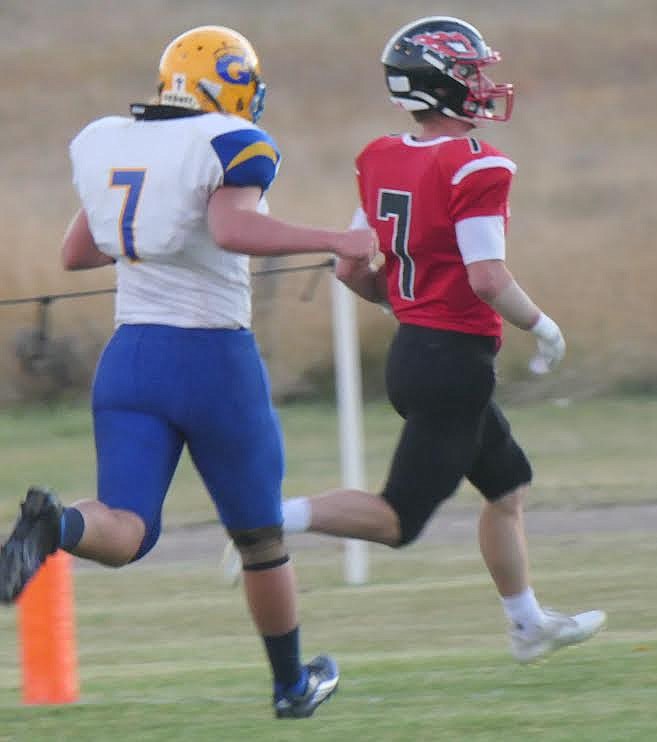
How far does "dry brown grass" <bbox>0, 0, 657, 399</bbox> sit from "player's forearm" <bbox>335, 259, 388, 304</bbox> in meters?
9.37

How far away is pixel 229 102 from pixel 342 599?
12.1 ft

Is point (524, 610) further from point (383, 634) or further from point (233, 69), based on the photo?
point (233, 69)

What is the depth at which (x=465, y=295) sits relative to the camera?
19.7 ft

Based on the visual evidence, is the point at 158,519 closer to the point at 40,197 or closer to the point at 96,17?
the point at 40,197

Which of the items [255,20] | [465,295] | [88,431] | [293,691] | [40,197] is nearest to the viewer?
[293,691]

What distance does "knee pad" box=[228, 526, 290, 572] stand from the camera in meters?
5.46

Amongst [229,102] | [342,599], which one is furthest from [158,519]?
[342,599]

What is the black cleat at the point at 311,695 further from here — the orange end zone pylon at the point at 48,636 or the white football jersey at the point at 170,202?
the white football jersey at the point at 170,202

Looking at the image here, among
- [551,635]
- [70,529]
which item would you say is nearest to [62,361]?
[551,635]

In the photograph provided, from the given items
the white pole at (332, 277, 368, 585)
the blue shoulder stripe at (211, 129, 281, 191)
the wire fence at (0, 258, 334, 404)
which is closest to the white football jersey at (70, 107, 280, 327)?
the blue shoulder stripe at (211, 129, 281, 191)

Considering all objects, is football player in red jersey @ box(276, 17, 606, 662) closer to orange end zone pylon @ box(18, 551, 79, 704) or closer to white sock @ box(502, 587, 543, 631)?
white sock @ box(502, 587, 543, 631)

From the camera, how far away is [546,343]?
6.01 meters

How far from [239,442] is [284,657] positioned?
0.62 meters

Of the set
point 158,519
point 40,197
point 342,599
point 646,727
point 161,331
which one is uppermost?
point 161,331
